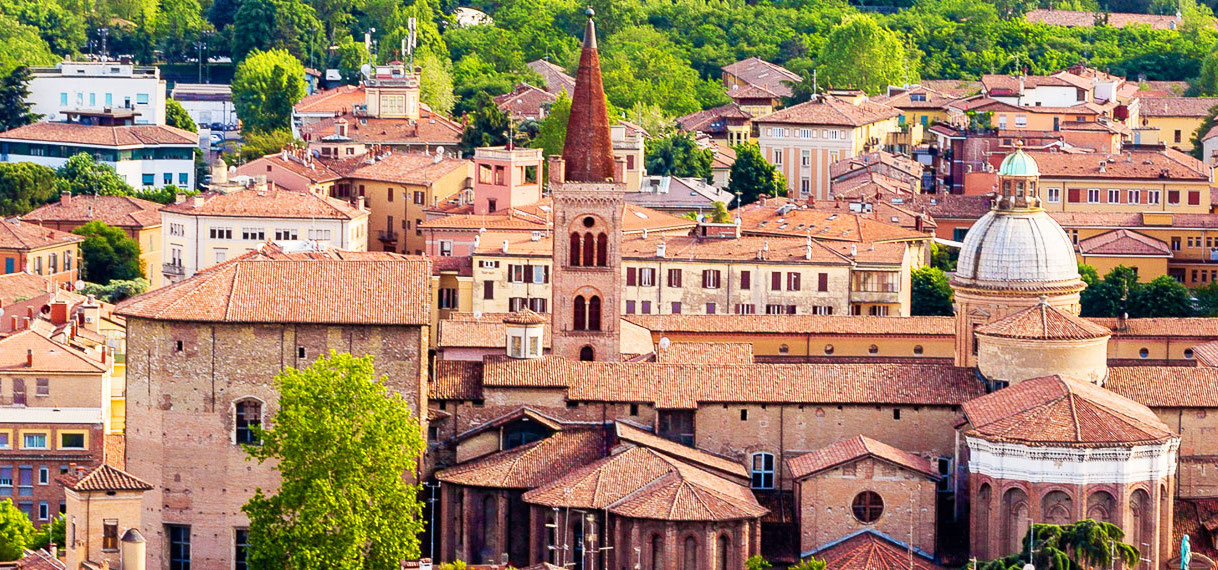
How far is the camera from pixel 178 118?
130 metres

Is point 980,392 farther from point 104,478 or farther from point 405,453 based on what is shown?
point 104,478

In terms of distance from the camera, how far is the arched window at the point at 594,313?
73.5 m

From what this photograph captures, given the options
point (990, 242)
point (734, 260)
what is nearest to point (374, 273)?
point (990, 242)

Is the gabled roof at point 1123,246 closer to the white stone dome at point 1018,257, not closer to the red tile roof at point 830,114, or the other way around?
the red tile roof at point 830,114

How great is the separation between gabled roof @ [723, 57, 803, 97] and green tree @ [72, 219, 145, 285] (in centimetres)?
4358

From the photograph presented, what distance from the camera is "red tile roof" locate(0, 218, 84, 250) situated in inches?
4033

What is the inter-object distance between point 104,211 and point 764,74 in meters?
46.0

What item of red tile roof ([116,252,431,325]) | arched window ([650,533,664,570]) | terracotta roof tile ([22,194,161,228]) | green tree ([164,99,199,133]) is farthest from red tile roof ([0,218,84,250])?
arched window ([650,533,664,570])

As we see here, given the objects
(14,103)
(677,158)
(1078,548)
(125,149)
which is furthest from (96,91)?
(1078,548)

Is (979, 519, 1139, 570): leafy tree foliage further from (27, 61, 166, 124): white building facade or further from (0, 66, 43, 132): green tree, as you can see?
(0, 66, 43, 132): green tree

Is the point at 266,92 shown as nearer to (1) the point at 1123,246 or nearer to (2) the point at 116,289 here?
(2) the point at 116,289

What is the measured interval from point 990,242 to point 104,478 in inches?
840

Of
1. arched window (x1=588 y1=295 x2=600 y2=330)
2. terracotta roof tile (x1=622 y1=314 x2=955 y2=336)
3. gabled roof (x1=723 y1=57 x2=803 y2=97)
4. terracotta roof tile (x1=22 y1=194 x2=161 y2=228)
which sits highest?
gabled roof (x1=723 y1=57 x2=803 y2=97)

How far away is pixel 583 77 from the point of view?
245ft
